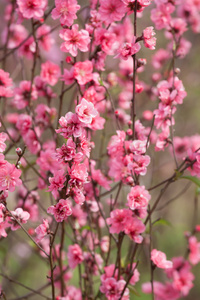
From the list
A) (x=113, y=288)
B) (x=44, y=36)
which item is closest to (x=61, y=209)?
(x=113, y=288)

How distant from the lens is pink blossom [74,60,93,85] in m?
1.00

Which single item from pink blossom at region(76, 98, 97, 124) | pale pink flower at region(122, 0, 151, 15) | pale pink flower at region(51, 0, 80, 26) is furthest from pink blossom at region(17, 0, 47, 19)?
pink blossom at region(76, 98, 97, 124)

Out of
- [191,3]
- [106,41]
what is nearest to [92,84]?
[106,41]

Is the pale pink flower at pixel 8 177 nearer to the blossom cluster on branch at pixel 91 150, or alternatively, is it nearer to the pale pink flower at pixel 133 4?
the blossom cluster on branch at pixel 91 150

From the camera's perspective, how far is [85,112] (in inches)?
31.5

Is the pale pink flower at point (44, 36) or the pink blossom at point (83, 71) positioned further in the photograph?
the pale pink flower at point (44, 36)

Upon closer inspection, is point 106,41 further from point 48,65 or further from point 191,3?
point 191,3

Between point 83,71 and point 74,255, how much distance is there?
541 mm

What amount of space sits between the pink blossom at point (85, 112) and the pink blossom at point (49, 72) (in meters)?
0.46

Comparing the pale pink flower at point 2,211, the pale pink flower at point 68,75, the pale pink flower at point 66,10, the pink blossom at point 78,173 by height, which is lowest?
the pale pink flower at point 2,211

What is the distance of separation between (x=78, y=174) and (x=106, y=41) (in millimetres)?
444

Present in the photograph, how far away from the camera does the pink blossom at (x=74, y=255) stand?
1111 mm

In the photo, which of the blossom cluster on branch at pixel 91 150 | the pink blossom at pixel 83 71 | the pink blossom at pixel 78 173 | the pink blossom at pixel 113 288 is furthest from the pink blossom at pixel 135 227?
the pink blossom at pixel 83 71

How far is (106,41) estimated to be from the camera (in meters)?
1.04
